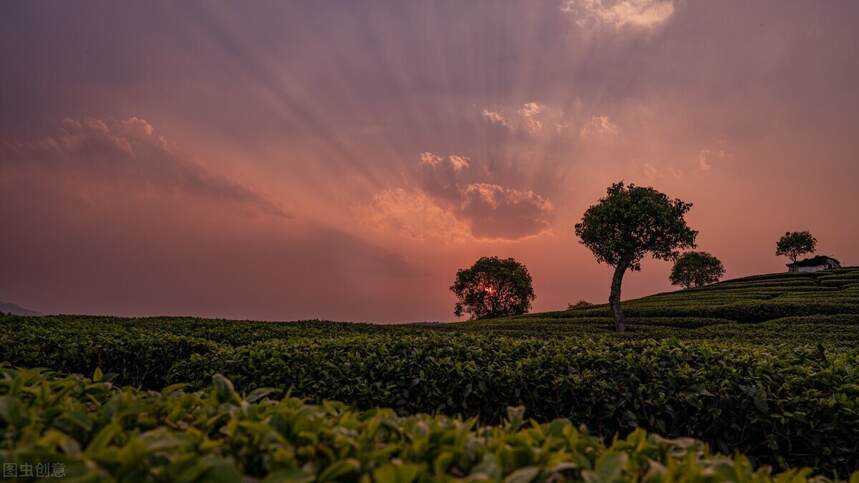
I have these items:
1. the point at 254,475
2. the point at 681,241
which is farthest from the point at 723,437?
the point at 681,241

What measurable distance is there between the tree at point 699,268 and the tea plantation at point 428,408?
9571 cm

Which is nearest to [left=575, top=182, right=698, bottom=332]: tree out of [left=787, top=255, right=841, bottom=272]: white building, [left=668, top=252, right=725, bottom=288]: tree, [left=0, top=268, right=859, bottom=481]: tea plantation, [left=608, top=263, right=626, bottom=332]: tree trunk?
[left=608, top=263, right=626, bottom=332]: tree trunk

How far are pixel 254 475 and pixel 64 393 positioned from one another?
1768 mm

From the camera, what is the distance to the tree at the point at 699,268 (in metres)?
92.6

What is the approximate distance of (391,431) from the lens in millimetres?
2484

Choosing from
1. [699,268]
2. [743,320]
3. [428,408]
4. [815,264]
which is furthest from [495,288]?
[815,264]

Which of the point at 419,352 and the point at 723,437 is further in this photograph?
the point at 419,352

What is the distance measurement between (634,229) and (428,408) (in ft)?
81.5

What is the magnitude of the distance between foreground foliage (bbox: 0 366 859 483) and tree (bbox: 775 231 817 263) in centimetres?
11009

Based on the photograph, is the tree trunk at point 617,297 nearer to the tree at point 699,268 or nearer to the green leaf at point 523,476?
the green leaf at point 523,476

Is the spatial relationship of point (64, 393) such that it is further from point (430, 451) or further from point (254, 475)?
point (430, 451)

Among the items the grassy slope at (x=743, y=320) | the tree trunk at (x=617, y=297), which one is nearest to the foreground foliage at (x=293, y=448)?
the grassy slope at (x=743, y=320)

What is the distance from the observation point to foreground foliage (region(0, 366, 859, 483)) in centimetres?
178

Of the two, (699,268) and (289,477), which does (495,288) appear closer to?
(699,268)
